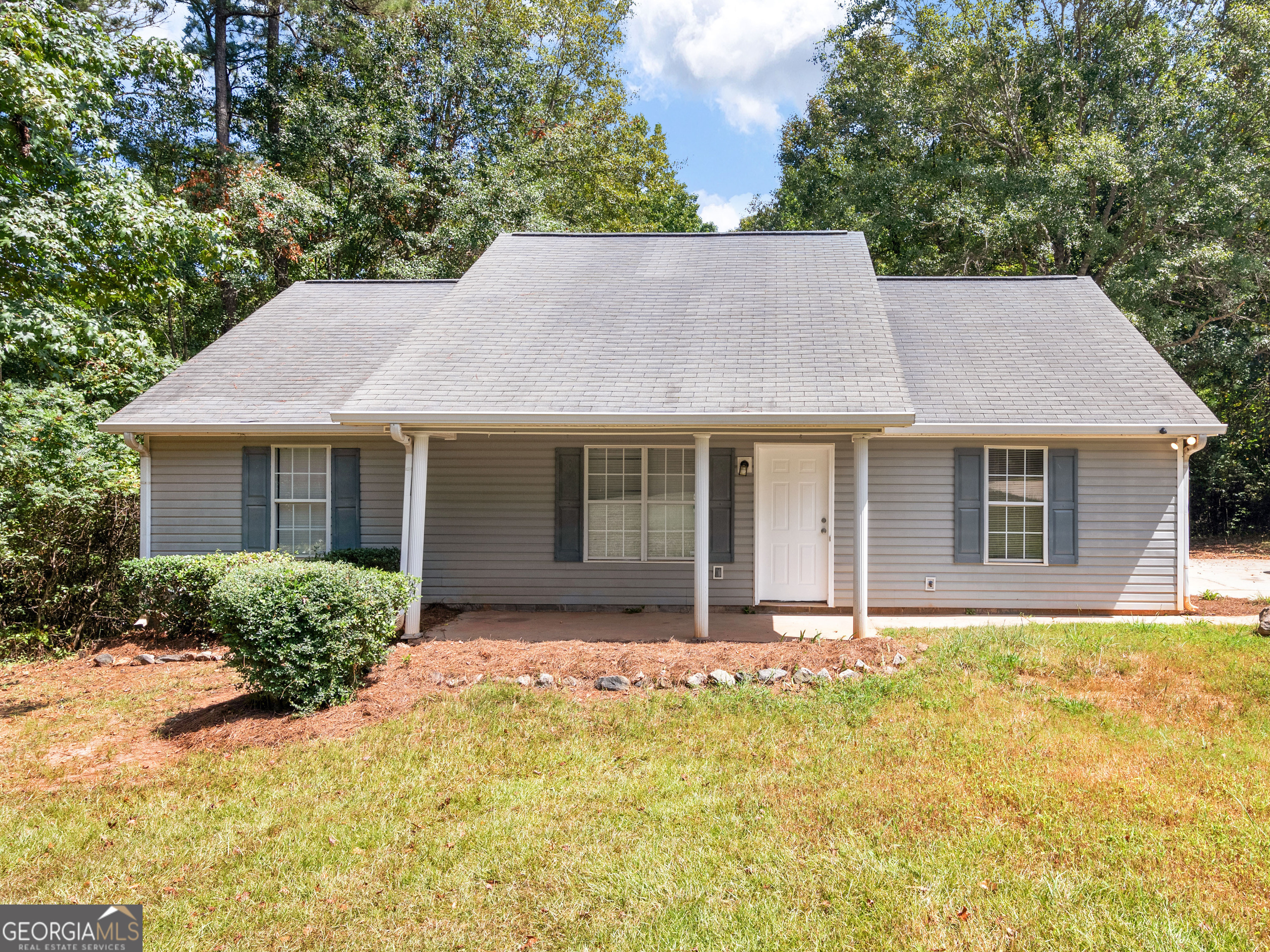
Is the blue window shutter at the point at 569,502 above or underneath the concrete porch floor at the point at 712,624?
above

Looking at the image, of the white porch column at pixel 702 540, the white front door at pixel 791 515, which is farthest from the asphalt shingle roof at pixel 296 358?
the white front door at pixel 791 515

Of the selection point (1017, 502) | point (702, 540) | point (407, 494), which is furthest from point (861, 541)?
point (407, 494)

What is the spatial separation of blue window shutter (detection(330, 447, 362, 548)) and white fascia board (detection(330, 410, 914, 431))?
2.32m

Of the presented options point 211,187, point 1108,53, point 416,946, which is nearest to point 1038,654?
point 416,946

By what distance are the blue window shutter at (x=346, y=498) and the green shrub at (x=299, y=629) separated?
11.8 feet

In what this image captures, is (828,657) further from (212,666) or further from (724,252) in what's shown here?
(724,252)

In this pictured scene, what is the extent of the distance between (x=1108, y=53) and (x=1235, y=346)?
7339 millimetres

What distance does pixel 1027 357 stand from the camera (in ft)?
31.9

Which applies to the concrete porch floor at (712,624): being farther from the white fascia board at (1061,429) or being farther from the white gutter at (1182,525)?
the white fascia board at (1061,429)

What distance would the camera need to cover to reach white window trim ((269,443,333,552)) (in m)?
9.42

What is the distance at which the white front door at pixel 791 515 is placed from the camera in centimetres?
917

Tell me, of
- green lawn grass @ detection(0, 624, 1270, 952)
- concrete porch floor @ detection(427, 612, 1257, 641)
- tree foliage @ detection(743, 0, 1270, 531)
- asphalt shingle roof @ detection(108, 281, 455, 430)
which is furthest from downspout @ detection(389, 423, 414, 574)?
tree foliage @ detection(743, 0, 1270, 531)

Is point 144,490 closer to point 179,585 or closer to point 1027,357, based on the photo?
point 179,585

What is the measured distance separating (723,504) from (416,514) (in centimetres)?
366
